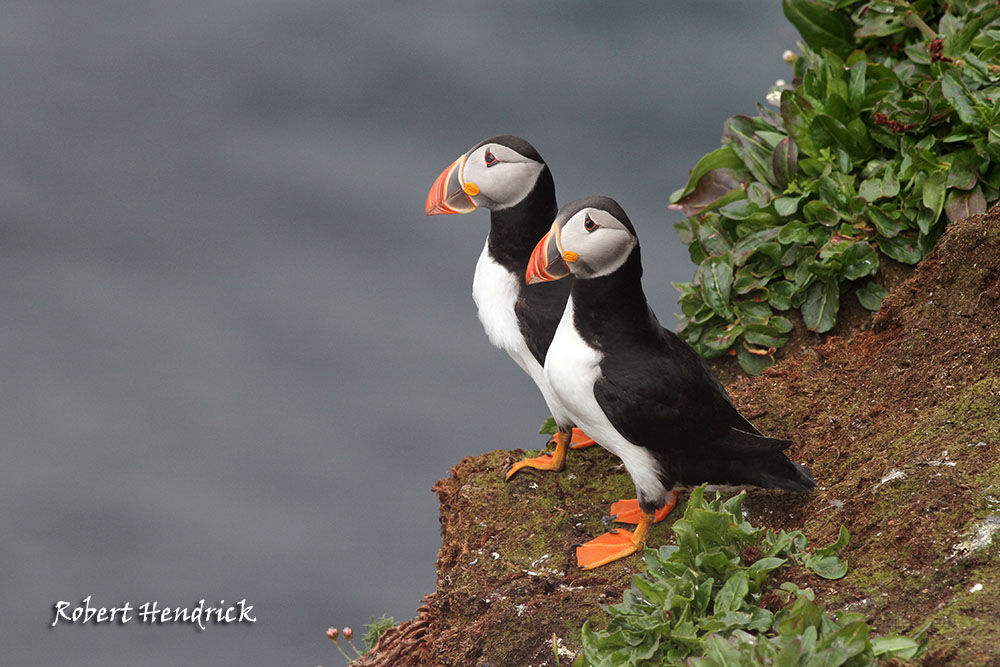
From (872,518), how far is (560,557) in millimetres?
1253

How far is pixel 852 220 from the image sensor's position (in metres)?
6.01

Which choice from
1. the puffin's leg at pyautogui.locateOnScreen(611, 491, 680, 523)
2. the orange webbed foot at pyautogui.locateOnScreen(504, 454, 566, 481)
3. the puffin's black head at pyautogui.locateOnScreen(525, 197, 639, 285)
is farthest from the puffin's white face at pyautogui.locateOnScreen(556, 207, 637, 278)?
the orange webbed foot at pyautogui.locateOnScreen(504, 454, 566, 481)

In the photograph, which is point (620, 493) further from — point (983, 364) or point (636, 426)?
point (983, 364)

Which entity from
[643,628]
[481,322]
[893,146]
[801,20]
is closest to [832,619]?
[643,628]

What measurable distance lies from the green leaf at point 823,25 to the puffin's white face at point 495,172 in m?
3.31

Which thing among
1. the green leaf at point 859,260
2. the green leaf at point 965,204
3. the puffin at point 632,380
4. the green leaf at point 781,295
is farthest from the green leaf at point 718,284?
the puffin at point 632,380

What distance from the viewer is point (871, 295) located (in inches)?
236

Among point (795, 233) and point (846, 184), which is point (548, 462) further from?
point (846, 184)

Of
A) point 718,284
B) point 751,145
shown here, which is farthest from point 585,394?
point 751,145

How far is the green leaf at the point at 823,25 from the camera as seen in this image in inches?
281

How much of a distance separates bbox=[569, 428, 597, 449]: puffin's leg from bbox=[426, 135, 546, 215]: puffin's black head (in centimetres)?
127

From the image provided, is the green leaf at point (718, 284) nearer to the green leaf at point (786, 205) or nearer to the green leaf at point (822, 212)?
the green leaf at point (786, 205)

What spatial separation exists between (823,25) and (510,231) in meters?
3.44

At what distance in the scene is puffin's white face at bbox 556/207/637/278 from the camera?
4137 millimetres
